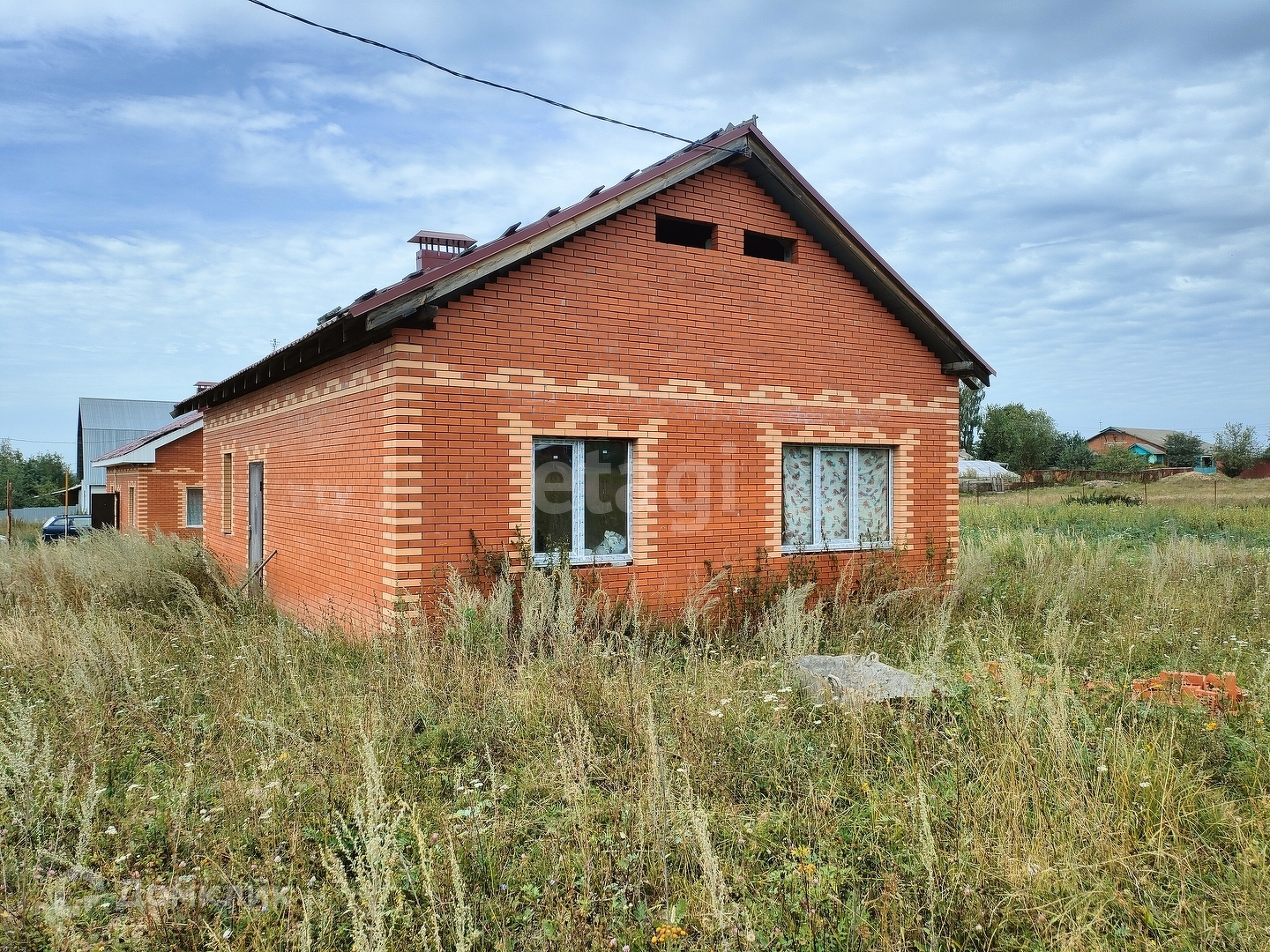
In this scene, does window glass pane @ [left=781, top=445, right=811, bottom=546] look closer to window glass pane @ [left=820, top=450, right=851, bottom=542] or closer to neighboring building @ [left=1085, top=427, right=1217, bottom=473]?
window glass pane @ [left=820, top=450, right=851, bottom=542]

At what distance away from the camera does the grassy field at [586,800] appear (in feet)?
9.78

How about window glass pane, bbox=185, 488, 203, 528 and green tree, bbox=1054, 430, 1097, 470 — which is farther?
green tree, bbox=1054, 430, 1097, 470

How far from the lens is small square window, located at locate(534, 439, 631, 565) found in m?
7.80

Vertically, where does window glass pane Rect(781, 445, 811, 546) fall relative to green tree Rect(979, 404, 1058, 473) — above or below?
below

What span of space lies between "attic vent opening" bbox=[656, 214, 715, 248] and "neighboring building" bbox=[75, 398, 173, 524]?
124 feet

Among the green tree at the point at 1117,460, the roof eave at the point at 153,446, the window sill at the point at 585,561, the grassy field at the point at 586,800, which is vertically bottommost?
the grassy field at the point at 586,800

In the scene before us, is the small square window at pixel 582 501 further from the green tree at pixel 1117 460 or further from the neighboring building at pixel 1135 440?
the neighboring building at pixel 1135 440

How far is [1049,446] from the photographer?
66.6 meters

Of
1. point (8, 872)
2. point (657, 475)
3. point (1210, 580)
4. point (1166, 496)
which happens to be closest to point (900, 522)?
point (657, 475)

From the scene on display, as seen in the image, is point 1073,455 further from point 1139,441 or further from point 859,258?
point 859,258

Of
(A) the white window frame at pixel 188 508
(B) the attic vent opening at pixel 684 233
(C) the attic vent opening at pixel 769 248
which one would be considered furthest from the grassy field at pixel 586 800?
(A) the white window frame at pixel 188 508

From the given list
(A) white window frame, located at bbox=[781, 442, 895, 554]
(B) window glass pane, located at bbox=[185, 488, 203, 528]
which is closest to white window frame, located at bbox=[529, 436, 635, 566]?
(A) white window frame, located at bbox=[781, 442, 895, 554]

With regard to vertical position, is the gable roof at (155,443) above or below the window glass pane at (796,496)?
above

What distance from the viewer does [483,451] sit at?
7.37 metres
